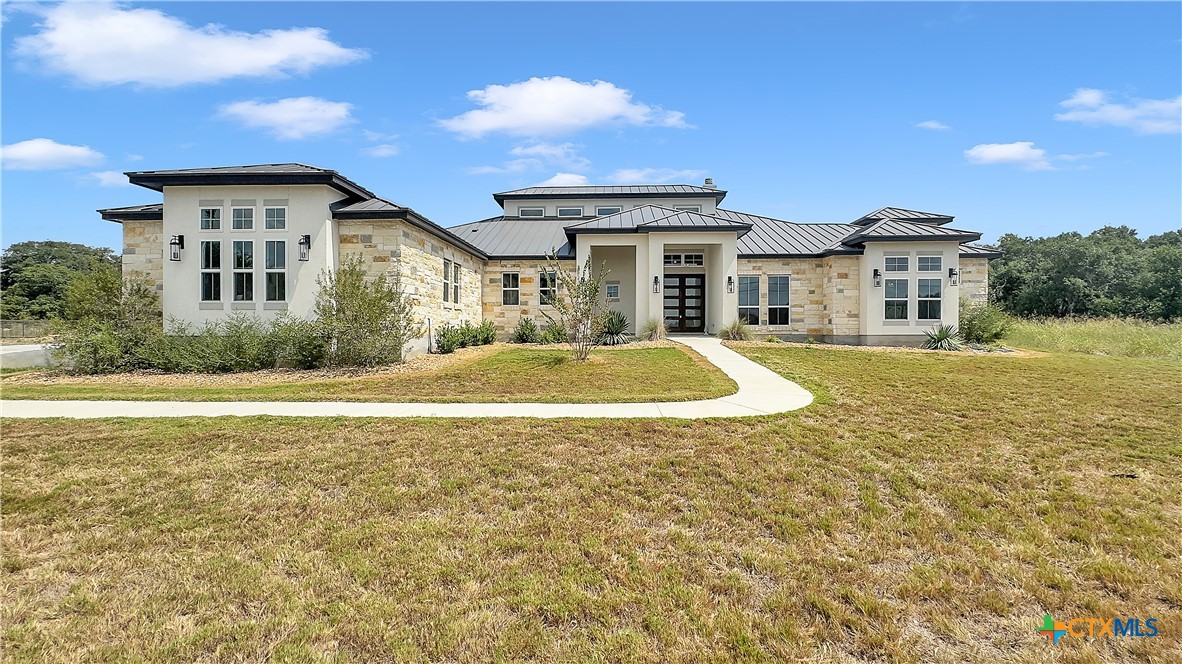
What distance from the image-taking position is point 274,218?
13.7 m

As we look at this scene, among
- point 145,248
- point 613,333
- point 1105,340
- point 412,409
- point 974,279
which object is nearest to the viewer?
point 412,409

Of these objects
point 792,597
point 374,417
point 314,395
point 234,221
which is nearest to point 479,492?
point 792,597

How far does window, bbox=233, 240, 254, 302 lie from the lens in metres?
13.7

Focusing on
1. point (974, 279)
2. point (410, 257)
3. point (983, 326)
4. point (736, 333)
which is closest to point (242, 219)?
point (410, 257)

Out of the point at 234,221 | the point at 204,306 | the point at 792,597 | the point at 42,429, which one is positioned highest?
the point at 234,221

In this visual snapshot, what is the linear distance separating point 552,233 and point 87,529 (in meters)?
20.3

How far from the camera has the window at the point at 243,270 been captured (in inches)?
539

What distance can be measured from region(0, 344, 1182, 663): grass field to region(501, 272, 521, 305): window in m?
14.3

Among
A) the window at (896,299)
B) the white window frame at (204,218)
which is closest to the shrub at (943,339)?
the window at (896,299)

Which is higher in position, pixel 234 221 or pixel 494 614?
pixel 234 221

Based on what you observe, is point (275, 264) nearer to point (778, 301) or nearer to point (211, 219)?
point (211, 219)

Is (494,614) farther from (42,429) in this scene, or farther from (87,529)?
(42,429)

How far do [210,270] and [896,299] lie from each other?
834 inches

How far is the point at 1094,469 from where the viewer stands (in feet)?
17.7
